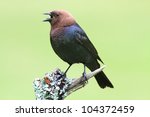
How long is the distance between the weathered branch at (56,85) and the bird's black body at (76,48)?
0.55 feet

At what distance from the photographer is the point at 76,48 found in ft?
10.4

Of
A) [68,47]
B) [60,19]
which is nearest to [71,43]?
[68,47]

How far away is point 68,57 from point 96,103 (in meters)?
0.45

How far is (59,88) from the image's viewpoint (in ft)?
9.63

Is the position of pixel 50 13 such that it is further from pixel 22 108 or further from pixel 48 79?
pixel 22 108

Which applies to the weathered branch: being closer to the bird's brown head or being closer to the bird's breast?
the bird's breast

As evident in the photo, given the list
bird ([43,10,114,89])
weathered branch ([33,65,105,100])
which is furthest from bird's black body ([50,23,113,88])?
weathered branch ([33,65,105,100])

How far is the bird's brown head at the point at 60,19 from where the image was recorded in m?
3.02

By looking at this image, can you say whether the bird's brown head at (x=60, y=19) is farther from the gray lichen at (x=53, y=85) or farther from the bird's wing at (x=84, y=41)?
the gray lichen at (x=53, y=85)

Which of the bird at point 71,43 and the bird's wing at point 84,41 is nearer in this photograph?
the bird at point 71,43

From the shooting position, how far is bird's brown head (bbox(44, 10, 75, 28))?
302 centimetres

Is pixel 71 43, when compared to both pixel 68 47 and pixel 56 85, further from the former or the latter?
pixel 56 85

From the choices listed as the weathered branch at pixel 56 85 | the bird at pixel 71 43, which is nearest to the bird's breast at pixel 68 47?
the bird at pixel 71 43
